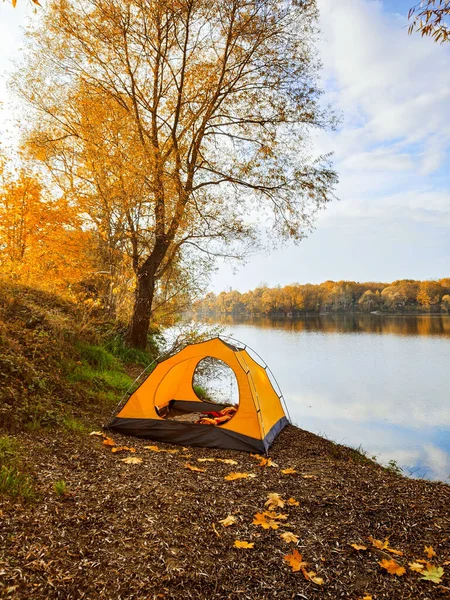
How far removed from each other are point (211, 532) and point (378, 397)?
1305 centimetres

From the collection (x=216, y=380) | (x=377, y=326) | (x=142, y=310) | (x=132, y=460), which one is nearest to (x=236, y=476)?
(x=132, y=460)

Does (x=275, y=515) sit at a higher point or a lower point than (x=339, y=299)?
lower

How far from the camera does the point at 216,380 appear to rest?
17.2 meters

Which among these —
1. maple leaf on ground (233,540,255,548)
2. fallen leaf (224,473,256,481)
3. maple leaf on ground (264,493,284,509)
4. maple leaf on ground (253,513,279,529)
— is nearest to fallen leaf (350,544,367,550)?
maple leaf on ground (253,513,279,529)

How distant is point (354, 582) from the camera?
324cm

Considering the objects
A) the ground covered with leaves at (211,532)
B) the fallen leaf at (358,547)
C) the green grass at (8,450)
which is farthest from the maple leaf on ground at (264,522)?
the green grass at (8,450)

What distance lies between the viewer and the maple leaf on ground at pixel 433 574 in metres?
3.20

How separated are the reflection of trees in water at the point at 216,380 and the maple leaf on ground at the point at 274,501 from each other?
9.62 meters

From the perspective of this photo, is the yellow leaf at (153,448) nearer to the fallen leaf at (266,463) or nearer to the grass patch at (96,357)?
the fallen leaf at (266,463)

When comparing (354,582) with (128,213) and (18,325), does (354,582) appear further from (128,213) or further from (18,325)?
(128,213)

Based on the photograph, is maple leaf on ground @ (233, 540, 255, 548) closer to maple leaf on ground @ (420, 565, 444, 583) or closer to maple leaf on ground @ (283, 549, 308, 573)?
maple leaf on ground @ (283, 549, 308, 573)

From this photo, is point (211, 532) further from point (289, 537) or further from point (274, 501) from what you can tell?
point (274, 501)

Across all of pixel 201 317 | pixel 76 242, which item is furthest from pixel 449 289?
pixel 76 242

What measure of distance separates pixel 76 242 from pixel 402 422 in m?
10.9
